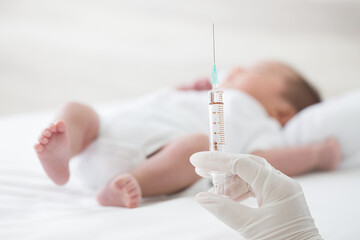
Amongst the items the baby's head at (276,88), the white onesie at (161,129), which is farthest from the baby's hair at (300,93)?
the white onesie at (161,129)

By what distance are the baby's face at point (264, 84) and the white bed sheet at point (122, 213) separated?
0.45 m

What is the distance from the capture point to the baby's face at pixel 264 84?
5.37 ft

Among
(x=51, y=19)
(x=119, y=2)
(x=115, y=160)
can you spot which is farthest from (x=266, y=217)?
(x=51, y=19)

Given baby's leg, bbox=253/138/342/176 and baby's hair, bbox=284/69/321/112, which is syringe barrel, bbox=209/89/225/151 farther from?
A: baby's hair, bbox=284/69/321/112

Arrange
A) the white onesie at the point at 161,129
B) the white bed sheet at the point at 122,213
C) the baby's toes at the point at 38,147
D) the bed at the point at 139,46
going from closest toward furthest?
the white bed sheet at the point at 122,213
the baby's toes at the point at 38,147
the white onesie at the point at 161,129
the bed at the point at 139,46

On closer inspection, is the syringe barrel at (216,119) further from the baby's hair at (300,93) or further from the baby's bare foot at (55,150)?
the baby's hair at (300,93)

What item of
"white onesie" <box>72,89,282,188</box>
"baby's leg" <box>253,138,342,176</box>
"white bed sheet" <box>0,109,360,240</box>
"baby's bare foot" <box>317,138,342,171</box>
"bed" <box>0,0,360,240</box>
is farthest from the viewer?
"bed" <box>0,0,360,240</box>

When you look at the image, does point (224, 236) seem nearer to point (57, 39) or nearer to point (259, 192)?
point (259, 192)

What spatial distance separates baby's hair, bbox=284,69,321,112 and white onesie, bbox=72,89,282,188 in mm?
191

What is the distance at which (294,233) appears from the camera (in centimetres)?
66

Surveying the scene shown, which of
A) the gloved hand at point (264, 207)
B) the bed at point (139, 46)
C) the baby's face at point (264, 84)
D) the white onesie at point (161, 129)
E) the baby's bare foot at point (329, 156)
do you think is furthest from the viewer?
the bed at point (139, 46)

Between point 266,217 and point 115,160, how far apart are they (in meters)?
0.54

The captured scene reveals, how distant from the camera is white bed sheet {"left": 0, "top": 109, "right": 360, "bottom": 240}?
0.76 metres

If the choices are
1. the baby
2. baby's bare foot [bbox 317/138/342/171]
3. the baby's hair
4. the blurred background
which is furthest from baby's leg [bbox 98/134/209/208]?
the blurred background
